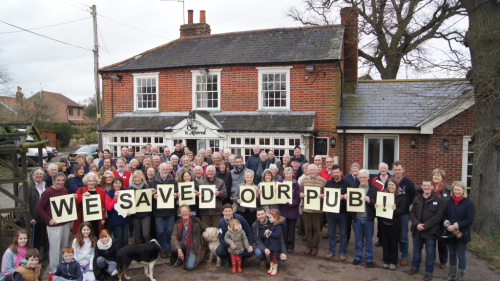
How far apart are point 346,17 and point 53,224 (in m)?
13.9

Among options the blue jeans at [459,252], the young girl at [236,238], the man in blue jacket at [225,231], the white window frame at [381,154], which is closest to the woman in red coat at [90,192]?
the man in blue jacket at [225,231]

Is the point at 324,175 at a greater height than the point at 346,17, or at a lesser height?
lesser

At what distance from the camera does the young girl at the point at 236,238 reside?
6582mm

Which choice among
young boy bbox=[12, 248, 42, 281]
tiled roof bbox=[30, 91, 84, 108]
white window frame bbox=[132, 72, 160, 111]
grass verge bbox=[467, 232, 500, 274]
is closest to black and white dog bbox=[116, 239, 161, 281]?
young boy bbox=[12, 248, 42, 281]

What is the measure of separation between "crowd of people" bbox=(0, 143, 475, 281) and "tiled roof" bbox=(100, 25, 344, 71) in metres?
7.08

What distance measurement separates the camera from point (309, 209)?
24.3 feet

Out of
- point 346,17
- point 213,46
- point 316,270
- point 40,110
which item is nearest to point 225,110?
point 213,46

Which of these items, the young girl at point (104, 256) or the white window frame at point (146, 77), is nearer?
the young girl at point (104, 256)

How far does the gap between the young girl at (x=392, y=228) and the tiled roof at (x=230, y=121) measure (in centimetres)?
601

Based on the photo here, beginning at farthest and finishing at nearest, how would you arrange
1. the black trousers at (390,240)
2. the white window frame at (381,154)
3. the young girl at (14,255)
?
the white window frame at (381,154), the black trousers at (390,240), the young girl at (14,255)

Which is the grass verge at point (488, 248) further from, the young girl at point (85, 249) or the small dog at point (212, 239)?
the young girl at point (85, 249)

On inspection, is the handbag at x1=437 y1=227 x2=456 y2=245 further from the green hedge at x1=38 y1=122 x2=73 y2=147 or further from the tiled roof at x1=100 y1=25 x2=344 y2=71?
the green hedge at x1=38 y1=122 x2=73 y2=147

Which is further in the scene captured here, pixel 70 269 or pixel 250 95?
pixel 250 95

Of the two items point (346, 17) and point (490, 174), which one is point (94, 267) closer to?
point (490, 174)
